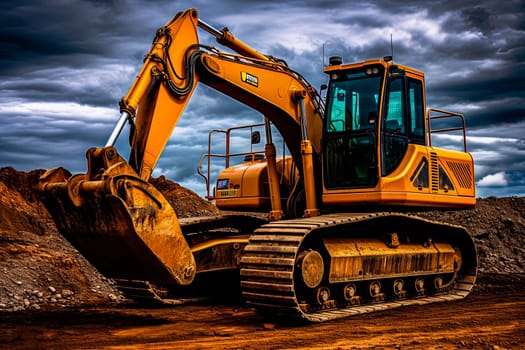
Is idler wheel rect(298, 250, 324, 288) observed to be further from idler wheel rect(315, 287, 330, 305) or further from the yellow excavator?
idler wheel rect(315, 287, 330, 305)

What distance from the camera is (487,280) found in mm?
15852

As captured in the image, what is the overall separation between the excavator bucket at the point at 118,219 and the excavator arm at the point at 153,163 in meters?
0.01

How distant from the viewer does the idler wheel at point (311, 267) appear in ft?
28.3

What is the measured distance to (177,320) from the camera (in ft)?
30.0

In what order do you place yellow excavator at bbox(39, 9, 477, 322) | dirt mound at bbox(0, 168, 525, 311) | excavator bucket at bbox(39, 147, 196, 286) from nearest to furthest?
excavator bucket at bbox(39, 147, 196, 286), yellow excavator at bbox(39, 9, 477, 322), dirt mound at bbox(0, 168, 525, 311)

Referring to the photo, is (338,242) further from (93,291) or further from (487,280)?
(487,280)

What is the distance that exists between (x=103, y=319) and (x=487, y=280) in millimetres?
10188

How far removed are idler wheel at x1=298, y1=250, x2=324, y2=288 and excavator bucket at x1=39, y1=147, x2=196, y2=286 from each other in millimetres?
1490

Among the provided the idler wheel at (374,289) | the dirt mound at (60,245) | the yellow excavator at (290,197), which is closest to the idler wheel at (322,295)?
the yellow excavator at (290,197)

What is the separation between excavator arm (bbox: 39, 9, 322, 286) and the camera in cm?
739

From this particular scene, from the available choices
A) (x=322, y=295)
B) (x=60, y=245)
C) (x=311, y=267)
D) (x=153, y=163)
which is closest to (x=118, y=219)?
(x=153, y=163)

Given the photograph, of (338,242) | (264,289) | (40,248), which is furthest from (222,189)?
(40,248)

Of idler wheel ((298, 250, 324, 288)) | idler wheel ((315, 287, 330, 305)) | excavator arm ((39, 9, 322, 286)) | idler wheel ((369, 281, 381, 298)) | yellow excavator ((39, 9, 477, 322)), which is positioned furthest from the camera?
idler wheel ((369, 281, 381, 298))

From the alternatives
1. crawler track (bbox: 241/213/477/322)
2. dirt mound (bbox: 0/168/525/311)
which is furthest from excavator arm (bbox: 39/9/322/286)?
dirt mound (bbox: 0/168/525/311)
